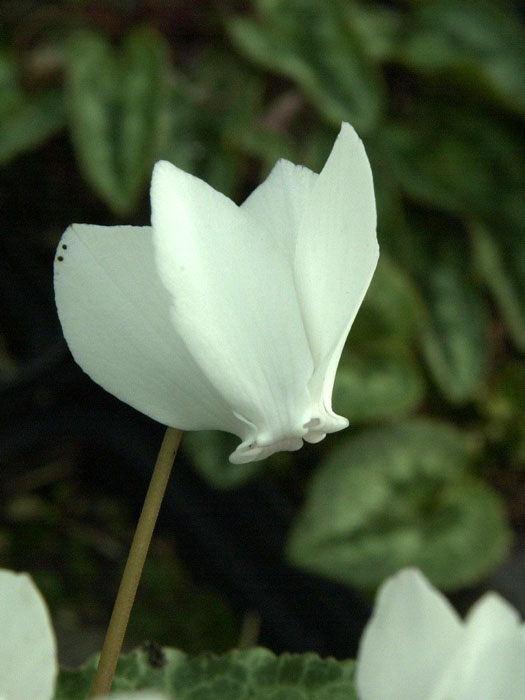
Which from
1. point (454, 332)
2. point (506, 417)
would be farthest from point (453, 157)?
point (506, 417)

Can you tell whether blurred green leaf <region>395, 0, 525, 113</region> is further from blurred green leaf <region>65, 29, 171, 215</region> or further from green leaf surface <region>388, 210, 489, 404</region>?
blurred green leaf <region>65, 29, 171, 215</region>

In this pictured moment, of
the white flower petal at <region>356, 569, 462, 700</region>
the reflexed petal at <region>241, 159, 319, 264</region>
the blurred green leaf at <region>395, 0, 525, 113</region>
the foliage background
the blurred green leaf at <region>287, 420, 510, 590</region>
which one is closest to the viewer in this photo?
the white flower petal at <region>356, 569, 462, 700</region>

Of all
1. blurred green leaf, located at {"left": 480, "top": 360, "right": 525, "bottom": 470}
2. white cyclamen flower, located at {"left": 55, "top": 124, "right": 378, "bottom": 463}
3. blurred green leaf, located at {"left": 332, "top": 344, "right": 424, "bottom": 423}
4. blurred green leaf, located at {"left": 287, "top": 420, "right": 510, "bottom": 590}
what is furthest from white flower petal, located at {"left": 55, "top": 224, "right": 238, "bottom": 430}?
blurred green leaf, located at {"left": 480, "top": 360, "right": 525, "bottom": 470}

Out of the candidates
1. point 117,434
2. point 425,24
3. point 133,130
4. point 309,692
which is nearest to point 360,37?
point 425,24

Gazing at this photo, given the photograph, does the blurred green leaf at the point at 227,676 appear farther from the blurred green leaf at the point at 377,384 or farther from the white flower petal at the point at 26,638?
the blurred green leaf at the point at 377,384

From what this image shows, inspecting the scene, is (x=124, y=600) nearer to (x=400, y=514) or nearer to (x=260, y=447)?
(x=260, y=447)

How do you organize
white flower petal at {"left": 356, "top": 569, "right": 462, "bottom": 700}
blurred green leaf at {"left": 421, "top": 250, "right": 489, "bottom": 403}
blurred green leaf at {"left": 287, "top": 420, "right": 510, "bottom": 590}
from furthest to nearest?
1. blurred green leaf at {"left": 421, "top": 250, "right": 489, "bottom": 403}
2. blurred green leaf at {"left": 287, "top": 420, "right": 510, "bottom": 590}
3. white flower petal at {"left": 356, "top": 569, "right": 462, "bottom": 700}
